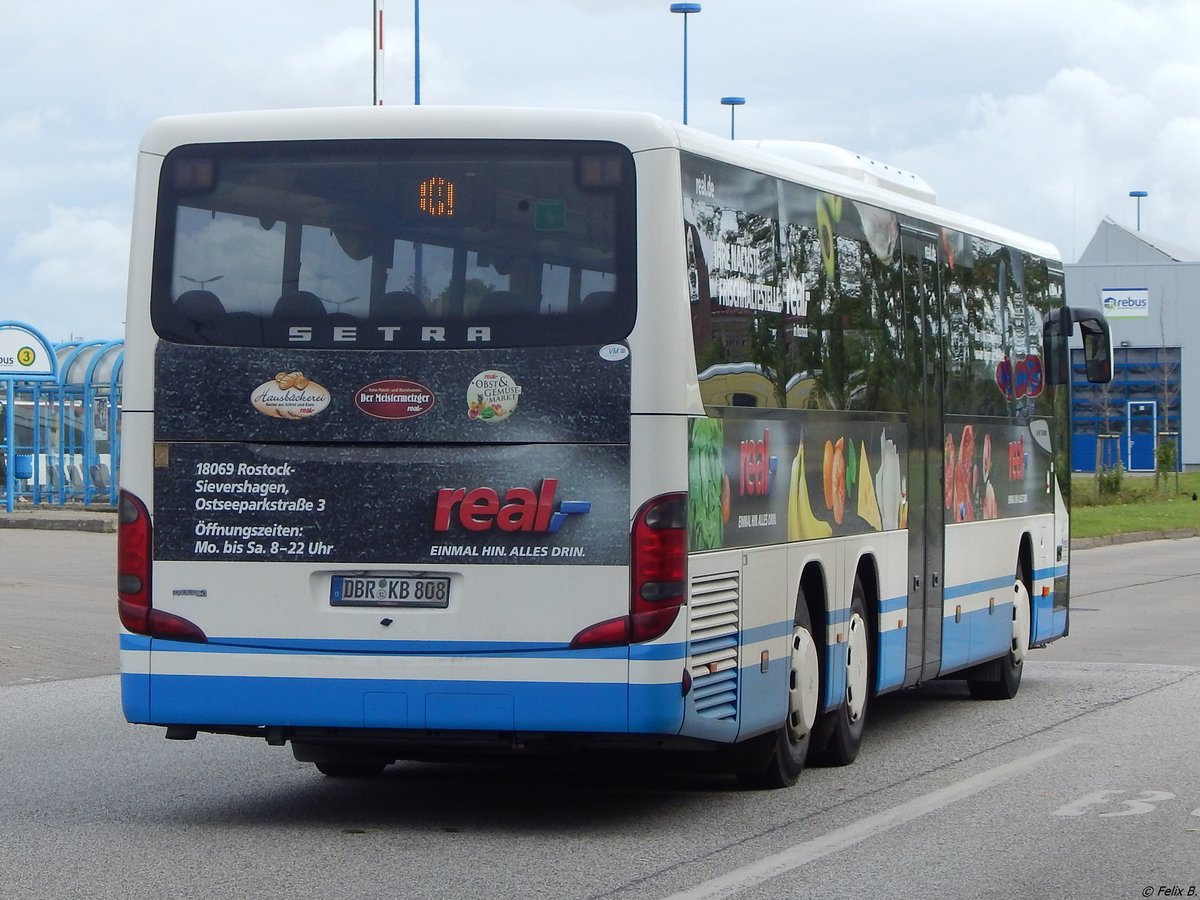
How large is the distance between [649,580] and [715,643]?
1.98 feet

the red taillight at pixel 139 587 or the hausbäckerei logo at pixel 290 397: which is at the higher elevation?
the hausbäckerei logo at pixel 290 397

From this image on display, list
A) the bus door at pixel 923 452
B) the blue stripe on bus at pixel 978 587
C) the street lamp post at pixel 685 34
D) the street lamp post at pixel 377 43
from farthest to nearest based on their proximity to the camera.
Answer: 1. the street lamp post at pixel 685 34
2. the street lamp post at pixel 377 43
3. the blue stripe on bus at pixel 978 587
4. the bus door at pixel 923 452

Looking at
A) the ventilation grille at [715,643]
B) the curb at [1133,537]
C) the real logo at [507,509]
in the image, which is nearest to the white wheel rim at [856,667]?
the ventilation grille at [715,643]

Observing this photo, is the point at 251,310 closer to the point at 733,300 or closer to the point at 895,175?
the point at 733,300

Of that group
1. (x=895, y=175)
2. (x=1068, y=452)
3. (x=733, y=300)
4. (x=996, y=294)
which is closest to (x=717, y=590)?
(x=733, y=300)

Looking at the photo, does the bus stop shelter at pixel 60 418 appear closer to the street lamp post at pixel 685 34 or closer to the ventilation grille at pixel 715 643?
the street lamp post at pixel 685 34

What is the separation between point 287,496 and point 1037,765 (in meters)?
4.29

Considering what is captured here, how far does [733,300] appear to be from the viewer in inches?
369

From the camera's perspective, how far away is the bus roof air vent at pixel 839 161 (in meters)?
12.4

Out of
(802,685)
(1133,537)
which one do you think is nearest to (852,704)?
(802,685)

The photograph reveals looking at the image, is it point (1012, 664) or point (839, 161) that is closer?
point (839, 161)

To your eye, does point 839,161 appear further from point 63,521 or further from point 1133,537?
point 1133,537

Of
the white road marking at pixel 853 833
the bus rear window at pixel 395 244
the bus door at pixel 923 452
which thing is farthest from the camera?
the bus door at pixel 923 452

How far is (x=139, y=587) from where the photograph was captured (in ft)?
29.3
